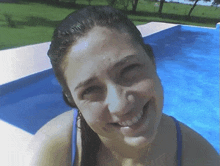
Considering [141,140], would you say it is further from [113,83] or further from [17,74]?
[17,74]

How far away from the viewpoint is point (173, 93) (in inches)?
255

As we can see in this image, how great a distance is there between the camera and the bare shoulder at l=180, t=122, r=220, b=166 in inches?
55.4

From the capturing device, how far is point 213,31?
45.9ft

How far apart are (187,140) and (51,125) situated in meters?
0.87

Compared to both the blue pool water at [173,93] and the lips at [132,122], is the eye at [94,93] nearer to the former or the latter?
the lips at [132,122]

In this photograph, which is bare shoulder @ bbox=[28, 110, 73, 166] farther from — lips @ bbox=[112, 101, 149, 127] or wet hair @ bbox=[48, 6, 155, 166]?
lips @ bbox=[112, 101, 149, 127]

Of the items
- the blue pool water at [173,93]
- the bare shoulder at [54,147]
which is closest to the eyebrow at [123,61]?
the bare shoulder at [54,147]

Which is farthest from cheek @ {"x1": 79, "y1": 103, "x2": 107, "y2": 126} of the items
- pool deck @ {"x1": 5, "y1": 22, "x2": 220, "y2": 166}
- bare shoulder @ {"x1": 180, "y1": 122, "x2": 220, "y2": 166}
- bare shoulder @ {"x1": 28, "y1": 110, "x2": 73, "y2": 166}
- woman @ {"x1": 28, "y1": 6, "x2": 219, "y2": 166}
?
pool deck @ {"x1": 5, "y1": 22, "x2": 220, "y2": 166}

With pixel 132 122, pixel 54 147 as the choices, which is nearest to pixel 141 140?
pixel 132 122

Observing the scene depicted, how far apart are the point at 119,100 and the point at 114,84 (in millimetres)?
82

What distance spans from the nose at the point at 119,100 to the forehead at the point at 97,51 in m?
0.11

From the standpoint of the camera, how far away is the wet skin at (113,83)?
3.72 ft

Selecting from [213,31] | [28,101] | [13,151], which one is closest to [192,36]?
[213,31]

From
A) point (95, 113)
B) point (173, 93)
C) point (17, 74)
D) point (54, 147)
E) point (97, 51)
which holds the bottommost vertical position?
point (173, 93)
